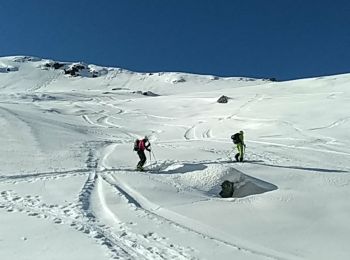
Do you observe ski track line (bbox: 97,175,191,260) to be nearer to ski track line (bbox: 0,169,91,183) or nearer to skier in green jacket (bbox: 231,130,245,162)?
ski track line (bbox: 0,169,91,183)

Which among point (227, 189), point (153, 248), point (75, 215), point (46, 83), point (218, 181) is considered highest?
point (46, 83)

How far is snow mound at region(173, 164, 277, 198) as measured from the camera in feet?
46.3

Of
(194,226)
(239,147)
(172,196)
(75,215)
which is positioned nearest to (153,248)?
(194,226)

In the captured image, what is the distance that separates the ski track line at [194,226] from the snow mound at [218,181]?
A: 1.92 meters

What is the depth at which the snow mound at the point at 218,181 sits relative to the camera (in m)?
14.1

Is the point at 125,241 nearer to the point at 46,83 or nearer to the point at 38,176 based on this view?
the point at 38,176

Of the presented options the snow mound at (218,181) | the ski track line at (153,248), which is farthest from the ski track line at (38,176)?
the ski track line at (153,248)

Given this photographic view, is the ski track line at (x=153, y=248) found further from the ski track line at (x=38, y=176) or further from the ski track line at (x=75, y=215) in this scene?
the ski track line at (x=38, y=176)

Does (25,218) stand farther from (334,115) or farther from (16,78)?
(16,78)

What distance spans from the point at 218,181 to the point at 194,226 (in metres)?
4.03

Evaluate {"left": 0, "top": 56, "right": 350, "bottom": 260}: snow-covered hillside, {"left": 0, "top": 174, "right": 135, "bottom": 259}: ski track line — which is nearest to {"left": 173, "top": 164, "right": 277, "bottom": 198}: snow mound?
{"left": 0, "top": 56, "right": 350, "bottom": 260}: snow-covered hillside

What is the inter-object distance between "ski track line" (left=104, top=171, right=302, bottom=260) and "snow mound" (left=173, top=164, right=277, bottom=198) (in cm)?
192

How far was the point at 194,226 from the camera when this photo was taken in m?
10.5

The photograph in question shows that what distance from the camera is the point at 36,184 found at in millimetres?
14195
